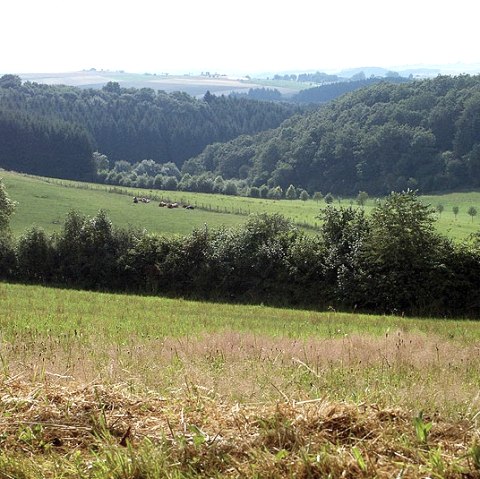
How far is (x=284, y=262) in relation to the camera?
1363 inches

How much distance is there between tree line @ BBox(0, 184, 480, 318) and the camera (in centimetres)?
3155

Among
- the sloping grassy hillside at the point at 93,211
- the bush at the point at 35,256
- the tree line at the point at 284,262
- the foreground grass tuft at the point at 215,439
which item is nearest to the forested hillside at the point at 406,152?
the sloping grassy hillside at the point at 93,211

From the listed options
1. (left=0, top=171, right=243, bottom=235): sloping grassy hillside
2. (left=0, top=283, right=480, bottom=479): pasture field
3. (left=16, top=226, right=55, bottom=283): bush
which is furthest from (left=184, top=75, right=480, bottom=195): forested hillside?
(left=0, top=283, right=480, bottom=479): pasture field

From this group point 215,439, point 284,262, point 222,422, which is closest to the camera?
point 215,439

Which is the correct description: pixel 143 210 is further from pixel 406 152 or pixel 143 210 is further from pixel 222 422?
pixel 406 152

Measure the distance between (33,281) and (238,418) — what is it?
38043 mm

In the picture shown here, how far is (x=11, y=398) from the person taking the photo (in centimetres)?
550

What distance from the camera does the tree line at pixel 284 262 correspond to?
104 feet

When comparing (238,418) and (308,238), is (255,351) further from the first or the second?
(308,238)

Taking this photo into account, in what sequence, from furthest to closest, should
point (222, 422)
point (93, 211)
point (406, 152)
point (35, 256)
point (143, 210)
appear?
1. point (406, 152)
2. point (143, 210)
3. point (93, 211)
4. point (35, 256)
5. point (222, 422)

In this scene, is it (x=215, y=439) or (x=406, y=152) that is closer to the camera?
(x=215, y=439)

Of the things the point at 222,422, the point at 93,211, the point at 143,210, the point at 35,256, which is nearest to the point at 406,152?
the point at 143,210

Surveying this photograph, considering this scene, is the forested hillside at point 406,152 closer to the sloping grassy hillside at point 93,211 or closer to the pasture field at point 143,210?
the pasture field at point 143,210

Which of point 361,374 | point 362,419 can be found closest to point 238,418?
point 362,419
